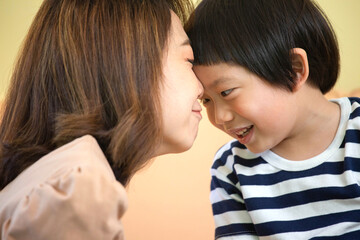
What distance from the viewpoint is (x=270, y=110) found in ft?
2.77

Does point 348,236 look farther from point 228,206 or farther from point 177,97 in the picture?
point 177,97

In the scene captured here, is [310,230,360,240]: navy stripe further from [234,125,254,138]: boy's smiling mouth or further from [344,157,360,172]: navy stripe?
[234,125,254,138]: boy's smiling mouth

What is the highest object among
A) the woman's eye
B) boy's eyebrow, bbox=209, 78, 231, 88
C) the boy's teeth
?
boy's eyebrow, bbox=209, 78, 231, 88

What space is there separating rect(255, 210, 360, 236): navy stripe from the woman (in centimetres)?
27

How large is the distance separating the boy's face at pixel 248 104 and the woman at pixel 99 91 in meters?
0.08

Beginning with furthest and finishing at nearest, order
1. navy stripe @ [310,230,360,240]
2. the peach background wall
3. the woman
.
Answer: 1. the peach background wall
2. navy stripe @ [310,230,360,240]
3. the woman

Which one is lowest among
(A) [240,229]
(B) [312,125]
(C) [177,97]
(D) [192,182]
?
(D) [192,182]

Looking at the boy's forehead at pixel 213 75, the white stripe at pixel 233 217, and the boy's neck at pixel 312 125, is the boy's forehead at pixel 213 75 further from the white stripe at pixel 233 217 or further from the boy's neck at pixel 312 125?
the white stripe at pixel 233 217

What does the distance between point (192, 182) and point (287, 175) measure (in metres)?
0.62

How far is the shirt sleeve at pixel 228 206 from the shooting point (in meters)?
0.94

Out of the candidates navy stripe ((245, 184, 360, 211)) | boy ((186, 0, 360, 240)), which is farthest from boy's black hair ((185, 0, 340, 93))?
navy stripe ((245, 184, 360, 211))

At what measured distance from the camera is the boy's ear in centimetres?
85

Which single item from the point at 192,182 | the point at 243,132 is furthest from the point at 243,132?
the point at 192,182

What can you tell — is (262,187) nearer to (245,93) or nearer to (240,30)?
(245,93)
